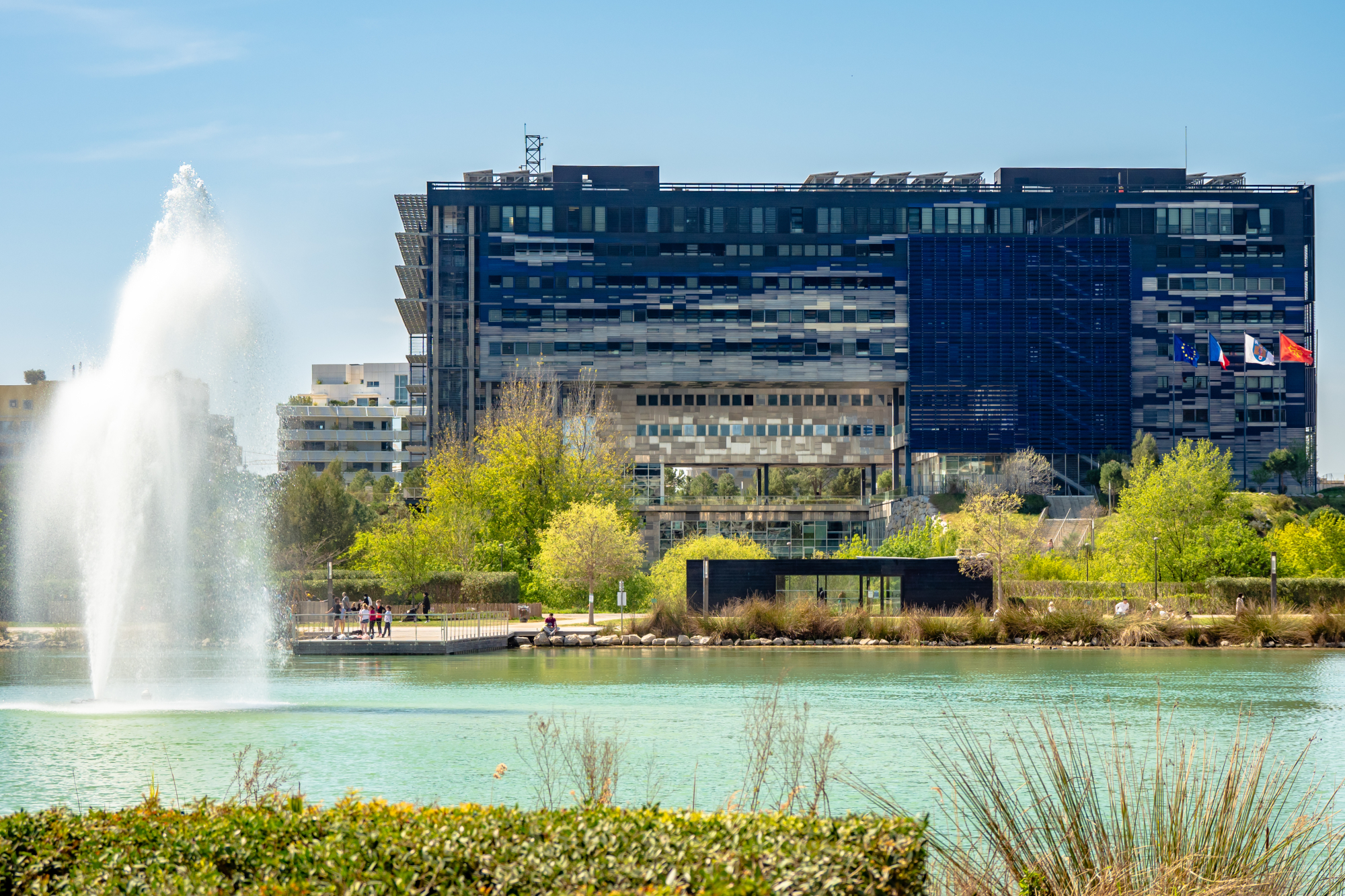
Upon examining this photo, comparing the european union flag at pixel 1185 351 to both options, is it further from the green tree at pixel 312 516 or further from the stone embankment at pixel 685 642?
the green tree at pixel 312 516

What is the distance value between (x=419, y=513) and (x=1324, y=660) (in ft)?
190

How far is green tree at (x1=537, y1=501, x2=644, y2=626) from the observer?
72562mm

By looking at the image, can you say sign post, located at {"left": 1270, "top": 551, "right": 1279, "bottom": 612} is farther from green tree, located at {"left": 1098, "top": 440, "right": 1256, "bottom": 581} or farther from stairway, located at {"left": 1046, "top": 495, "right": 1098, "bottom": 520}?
stairway, located at {"left": 1046, "top": 495, "right": 1098, "bottom": 520}

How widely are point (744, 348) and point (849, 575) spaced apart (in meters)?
70.2

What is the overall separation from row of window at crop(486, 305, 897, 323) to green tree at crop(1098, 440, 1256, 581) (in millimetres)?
54391

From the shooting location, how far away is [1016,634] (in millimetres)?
59719

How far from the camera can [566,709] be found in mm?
34000

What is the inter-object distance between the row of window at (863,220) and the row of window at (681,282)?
4.72 meters

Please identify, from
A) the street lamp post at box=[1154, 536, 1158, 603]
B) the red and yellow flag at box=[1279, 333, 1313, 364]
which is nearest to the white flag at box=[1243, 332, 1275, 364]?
the red and yellow flag at box=[1279, 333, 1313, 364]

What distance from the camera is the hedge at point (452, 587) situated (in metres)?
74.4

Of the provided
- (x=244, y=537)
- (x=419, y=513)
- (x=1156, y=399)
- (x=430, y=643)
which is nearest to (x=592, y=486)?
(x=419, y=513)

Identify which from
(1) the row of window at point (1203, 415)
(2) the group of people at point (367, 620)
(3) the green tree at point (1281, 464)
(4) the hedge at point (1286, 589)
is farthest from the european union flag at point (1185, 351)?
(2) the group of people at point (367, 620)

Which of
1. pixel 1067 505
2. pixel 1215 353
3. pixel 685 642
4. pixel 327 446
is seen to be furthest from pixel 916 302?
pixel 327 446

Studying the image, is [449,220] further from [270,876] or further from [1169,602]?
[270,876]
